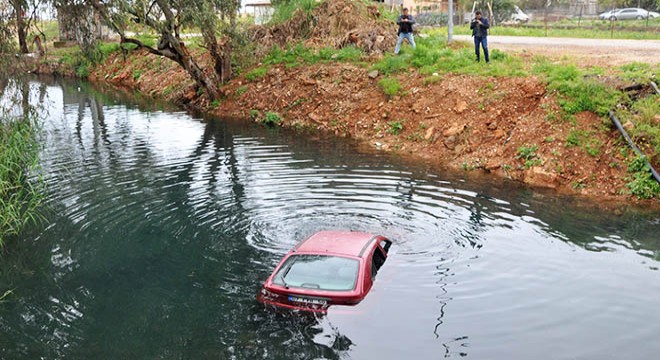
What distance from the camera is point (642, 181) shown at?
17.6 meters

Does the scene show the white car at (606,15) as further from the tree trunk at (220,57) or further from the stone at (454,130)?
the stone at (454,130)

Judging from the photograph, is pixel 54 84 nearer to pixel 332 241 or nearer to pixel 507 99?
pixel 507 99

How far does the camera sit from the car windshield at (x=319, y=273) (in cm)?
1016

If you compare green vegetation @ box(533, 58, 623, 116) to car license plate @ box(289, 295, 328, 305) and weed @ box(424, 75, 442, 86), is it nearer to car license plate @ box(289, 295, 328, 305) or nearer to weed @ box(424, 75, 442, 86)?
weed @ box(424, 75, 442, 86)

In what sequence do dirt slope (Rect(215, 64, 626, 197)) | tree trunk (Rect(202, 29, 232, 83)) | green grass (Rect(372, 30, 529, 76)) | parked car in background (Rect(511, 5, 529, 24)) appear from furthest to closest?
1. parked car in background (Rect(511, 5, 529, 24))
2. tree trunk (Rect(202, 29, 232, 83))
3. green grass (Rect(372, 30, 529, 76))
4. dirt slope (Rect(215, 64, 626, 197))

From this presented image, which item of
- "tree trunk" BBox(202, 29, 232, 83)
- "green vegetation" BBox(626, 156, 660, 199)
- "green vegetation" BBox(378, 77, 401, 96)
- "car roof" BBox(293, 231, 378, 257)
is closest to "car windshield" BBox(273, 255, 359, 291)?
"car roof" BBox(293, 231, 378, 257)

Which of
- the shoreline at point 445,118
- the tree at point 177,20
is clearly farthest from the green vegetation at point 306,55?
the tree at point 177,20

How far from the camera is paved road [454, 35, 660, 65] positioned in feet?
80.1

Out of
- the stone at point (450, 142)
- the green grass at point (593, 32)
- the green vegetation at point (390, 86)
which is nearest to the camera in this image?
the stone at point (450, 142)

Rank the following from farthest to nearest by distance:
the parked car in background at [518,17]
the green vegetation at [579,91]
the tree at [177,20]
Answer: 1. the parked car in background at [518,17]
2. the tree at [177,20]
3. the green vegetation at [579,91]

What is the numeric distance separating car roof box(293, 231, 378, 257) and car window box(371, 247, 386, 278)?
0.31 meters

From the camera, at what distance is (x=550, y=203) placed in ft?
56.2

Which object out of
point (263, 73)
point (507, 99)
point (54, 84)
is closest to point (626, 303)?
point (507, 99)

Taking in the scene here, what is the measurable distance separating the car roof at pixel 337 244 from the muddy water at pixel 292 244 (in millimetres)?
824
